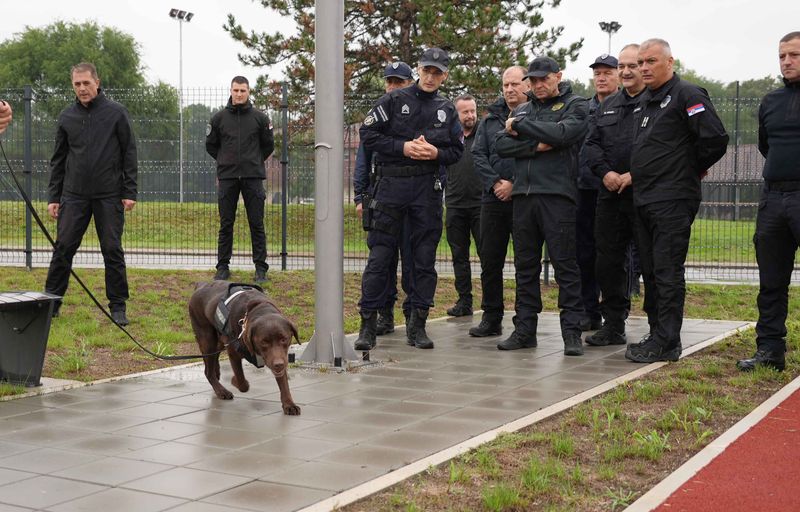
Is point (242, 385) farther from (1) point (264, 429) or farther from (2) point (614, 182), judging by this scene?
(2) point (614, 182)

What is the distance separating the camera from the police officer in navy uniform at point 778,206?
23.8 ft

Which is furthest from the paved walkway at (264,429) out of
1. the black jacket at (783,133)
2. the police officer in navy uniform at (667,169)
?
the black jacket at (783,133)

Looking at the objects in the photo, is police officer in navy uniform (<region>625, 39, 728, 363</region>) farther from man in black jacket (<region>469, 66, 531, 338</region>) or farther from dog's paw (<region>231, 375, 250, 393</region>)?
dog's paw (<region>231, 375, 250, 393</region>)

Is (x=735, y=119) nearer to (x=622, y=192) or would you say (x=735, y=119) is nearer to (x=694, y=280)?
(x=694, y=280)

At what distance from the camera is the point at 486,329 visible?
9.50 meters

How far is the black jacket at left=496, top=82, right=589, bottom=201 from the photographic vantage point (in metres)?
8.27

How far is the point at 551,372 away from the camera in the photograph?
7.55 metres

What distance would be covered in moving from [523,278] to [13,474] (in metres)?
5.04

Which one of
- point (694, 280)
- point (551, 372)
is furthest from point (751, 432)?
point (694, 280)

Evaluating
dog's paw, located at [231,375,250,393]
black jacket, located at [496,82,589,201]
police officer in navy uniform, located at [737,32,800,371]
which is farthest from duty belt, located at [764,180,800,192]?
dog's paw, located at [231,375,250,393]

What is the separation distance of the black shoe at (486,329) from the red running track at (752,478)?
391 cm

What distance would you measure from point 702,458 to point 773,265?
3048mm

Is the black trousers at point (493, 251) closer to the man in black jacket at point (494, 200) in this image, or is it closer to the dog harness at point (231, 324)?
the man in black jacket at point (494, 200)

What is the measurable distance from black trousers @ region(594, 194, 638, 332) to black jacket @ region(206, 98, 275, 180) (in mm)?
4883
